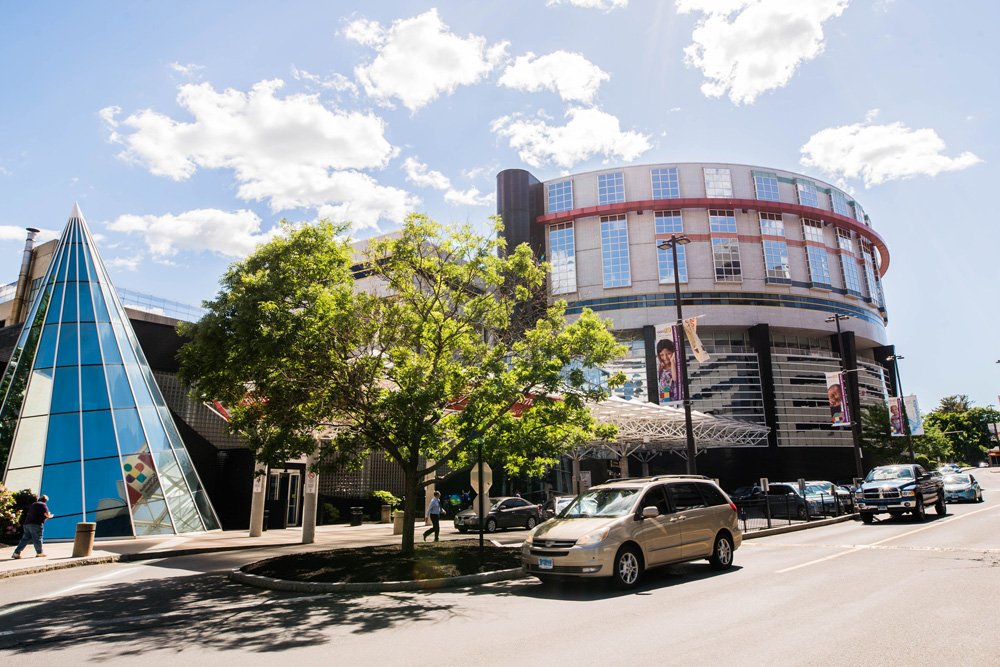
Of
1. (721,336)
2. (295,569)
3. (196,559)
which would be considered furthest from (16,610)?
(721,336)

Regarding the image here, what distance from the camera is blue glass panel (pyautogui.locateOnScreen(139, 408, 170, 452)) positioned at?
70.5 ft

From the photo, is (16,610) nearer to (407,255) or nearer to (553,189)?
(407,255)

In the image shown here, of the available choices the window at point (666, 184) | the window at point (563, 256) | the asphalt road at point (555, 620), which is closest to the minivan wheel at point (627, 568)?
the asphalt road at point (555, 620)

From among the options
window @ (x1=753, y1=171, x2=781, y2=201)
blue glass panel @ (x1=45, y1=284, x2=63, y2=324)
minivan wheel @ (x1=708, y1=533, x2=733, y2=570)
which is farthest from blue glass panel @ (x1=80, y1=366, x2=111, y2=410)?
window @ (x1=753, y1=171, x2=781, y2=201)

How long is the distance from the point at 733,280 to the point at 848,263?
1377 cm

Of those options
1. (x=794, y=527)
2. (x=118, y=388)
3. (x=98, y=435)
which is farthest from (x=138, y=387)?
(x=794, y=527)

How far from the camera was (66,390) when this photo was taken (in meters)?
21.3

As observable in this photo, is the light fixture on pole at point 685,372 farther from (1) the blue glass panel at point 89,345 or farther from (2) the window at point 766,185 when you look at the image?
(2) the window at point 766,185

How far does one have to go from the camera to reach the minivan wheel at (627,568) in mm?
9305

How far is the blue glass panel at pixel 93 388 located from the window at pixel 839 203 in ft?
191

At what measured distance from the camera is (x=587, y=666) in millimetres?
5379

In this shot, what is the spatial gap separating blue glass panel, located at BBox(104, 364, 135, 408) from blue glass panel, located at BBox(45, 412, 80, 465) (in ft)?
4.00

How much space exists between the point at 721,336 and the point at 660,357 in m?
33.2

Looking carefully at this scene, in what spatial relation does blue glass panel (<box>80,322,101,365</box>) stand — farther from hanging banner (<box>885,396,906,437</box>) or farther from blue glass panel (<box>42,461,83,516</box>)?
hanging banner (<box>885,396,906,437</box>)
